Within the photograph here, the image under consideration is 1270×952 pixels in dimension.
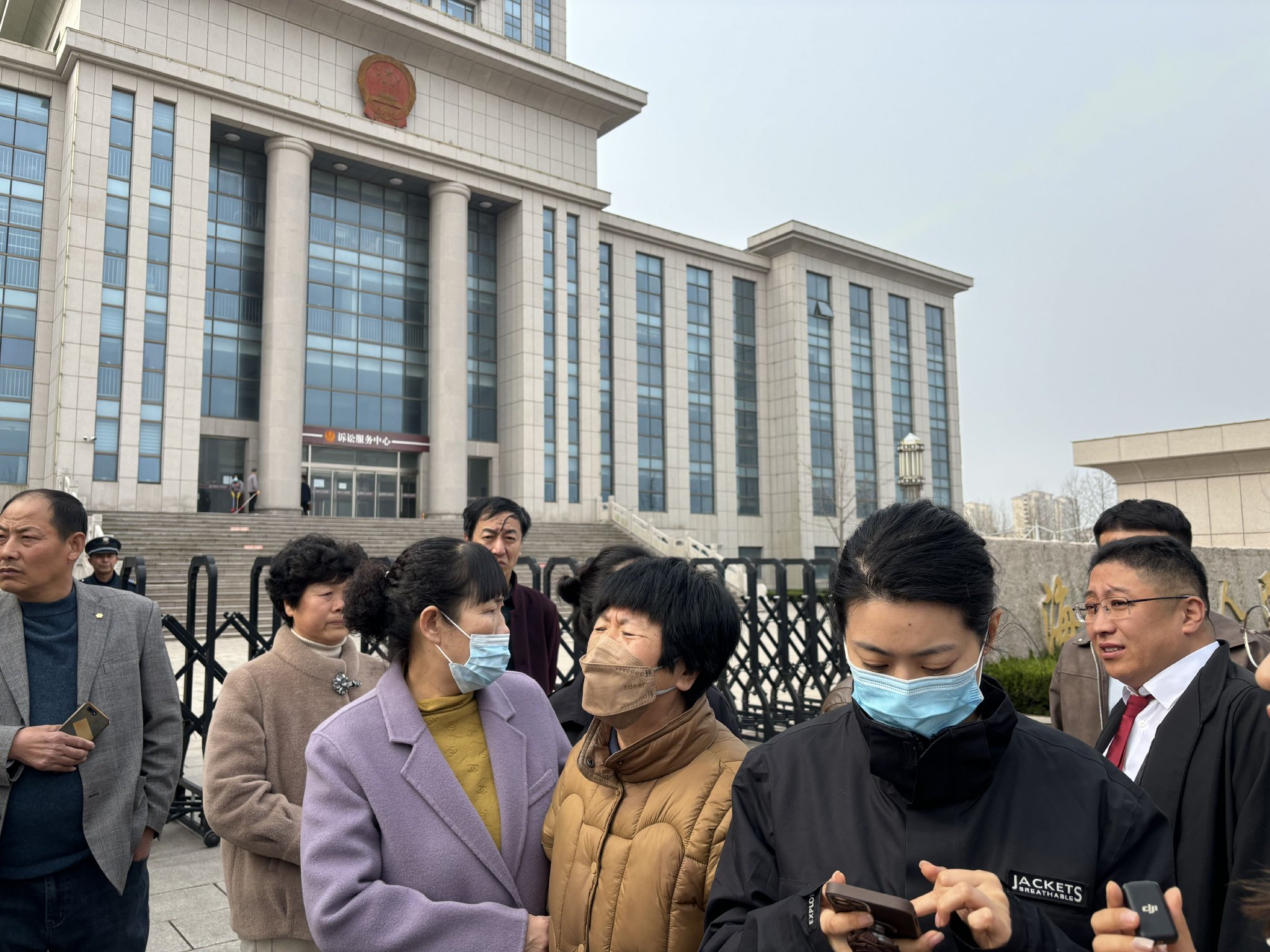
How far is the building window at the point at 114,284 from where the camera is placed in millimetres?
22625

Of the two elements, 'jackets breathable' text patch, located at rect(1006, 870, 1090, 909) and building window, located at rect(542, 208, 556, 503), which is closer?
'jackets breathable' text patch, located at rect(1006, 870, 1090, 909)

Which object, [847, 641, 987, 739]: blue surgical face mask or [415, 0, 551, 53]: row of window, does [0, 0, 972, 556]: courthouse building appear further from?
[847, 641, 987, 739]: blue surgical face mask

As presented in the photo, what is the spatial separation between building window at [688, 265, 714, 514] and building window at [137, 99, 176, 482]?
764 inches

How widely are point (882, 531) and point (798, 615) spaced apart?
6176 mm

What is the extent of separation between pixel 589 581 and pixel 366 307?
27265 mm

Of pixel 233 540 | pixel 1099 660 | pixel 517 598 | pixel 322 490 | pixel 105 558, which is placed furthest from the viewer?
pixel 322 490

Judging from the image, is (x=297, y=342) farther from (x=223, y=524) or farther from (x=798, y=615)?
(x=798, y=615)

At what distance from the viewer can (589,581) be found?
3.43 m

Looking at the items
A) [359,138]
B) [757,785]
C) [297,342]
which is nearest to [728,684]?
[757,785]

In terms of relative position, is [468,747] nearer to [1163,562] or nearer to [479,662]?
[479,662]

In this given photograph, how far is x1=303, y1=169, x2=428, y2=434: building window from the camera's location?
90.3ft

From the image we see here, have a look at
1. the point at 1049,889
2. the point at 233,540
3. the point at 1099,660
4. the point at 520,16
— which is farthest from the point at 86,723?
the point at 520,16

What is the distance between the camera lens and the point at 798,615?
7570 millimetres

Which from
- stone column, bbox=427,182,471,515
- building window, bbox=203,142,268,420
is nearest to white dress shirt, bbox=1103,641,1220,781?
stone column, bbox=427,182,471,515
